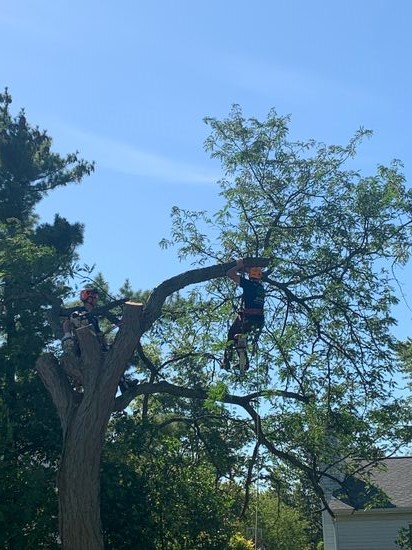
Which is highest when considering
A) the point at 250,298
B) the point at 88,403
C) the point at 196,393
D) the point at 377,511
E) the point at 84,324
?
the point at 377,511

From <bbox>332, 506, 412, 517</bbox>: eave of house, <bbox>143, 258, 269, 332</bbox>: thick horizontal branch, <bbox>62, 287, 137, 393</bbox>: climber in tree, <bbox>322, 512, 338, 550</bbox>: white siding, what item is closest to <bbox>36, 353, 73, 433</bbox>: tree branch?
<bbox>62, 287, 137, 393</bbox>: climber in tree

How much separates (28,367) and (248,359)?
14.3 feet

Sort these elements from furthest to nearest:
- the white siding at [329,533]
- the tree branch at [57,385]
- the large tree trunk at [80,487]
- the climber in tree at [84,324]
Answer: the white siding at [329,533], the climber in tree at [84,324], the tree branch at [57,385], the large tree trunk at [80,487]

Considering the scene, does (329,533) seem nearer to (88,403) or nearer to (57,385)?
(57,385)

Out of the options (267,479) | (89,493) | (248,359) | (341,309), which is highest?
(341,309)

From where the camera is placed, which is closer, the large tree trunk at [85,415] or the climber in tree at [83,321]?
the large tree trunk at [85,415]

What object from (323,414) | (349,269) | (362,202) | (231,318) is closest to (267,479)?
(323,414)

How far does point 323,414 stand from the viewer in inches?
354

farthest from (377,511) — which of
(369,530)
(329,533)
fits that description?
(329,533)

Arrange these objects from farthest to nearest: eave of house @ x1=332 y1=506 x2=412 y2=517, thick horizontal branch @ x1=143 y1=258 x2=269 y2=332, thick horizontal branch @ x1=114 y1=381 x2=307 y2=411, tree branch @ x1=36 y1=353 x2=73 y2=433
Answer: eave of house @ x1=332 y1=506 x2=412 y2=517 → thick horizontal branch @ x1=114 y1=381 x2=307 y2=411 → thick horizontal branch @ x1=143 y1=258 x2=269 y2=332 → tree branch @ x1=36 y1=353 x2=73 y2=433

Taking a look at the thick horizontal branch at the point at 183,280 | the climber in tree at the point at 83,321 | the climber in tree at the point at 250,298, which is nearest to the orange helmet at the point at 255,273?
the climber in tree at the point at 250,298

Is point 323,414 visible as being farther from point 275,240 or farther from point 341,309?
point 275,240

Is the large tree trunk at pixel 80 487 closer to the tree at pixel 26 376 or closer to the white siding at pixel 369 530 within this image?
the tree at pixel 26 376

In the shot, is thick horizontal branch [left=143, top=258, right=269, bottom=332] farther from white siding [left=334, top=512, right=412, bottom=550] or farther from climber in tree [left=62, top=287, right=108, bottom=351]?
white siding [left=334, top=512, right=412, bottom=550]
